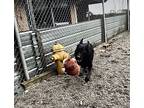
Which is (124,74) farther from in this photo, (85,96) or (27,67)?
(27,67)

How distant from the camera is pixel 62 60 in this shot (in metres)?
3.69

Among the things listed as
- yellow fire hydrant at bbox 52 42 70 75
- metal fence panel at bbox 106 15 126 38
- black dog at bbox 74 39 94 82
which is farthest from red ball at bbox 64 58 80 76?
metal fence panel at bbox 106 15 126 38

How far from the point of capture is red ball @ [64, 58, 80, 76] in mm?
Answer: 3410

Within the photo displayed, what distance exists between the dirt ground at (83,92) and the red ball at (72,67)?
107 millimetres

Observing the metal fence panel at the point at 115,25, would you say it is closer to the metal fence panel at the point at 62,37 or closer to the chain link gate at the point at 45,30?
the chain link gate at the point at 45,30

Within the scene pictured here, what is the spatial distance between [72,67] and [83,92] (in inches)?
26.8

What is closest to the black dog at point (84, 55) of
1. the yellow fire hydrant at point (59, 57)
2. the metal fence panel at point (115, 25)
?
the yellow fire hydrant at point (59, 57)

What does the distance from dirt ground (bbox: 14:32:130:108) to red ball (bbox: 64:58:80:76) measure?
0.35 ft

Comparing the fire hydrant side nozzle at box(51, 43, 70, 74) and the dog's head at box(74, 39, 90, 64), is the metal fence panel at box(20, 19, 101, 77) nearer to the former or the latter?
the fire hydrant side nozzle at box(51, 43, 70, 74)

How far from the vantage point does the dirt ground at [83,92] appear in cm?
251

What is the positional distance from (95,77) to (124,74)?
19.4 inches
